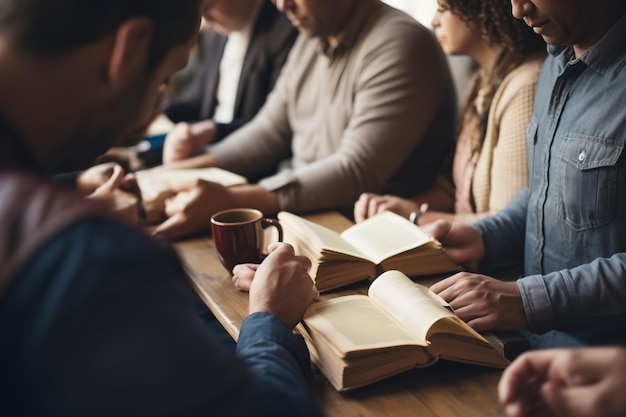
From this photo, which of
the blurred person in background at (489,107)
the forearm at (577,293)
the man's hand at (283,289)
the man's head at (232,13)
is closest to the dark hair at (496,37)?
the blurred person in background at (489,107)

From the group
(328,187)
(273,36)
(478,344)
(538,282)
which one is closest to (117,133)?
(478,344)

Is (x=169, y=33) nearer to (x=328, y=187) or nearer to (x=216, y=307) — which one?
(x=216, y=307)

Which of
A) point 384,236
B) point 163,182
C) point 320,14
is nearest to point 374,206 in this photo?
point 384,236

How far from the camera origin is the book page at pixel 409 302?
100 cm

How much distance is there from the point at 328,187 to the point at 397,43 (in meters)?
0.48

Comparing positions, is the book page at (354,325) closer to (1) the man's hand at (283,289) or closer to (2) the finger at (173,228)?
(1) the man's hand at (283,289)

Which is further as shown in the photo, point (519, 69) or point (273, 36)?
point (273, 36)

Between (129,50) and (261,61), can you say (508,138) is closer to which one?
(129,50)

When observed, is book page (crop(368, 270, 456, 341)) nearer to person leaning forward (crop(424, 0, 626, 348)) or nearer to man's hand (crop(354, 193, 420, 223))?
person leaning forward (crop(424, 0, 626, 348))

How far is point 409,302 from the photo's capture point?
1.05m

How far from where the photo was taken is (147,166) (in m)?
2.42

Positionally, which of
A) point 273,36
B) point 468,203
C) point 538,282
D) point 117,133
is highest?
point 117,133

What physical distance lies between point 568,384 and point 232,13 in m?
2.38

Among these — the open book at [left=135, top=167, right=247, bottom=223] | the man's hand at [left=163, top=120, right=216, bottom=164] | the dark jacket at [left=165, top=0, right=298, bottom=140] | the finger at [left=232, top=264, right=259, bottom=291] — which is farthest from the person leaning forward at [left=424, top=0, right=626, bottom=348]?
the dark jacket at [left=165, top=0, right=298, bottom=140]
